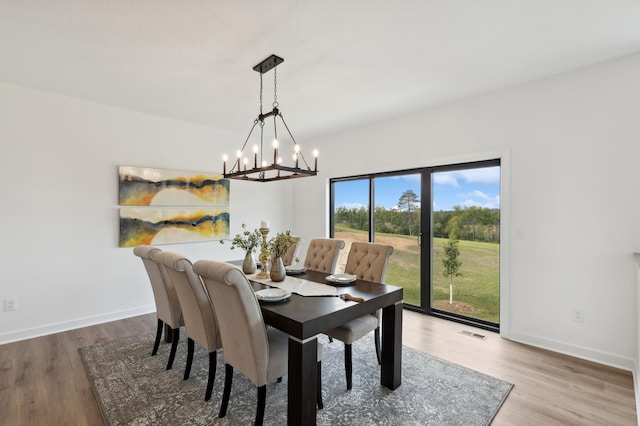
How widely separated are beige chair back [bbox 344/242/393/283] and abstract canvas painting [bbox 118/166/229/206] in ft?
8.32

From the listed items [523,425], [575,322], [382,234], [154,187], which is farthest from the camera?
[382,234]

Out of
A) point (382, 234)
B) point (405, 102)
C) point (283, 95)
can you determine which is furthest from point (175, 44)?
point (382, 234)

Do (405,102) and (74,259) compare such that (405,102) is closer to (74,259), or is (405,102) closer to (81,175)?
(81,175)

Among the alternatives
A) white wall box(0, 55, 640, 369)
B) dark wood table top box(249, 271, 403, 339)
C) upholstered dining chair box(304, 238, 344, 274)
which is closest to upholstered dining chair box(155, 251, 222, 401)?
dark wood table top box(249, 271, 403, 339)

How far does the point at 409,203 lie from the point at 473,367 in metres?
2.12

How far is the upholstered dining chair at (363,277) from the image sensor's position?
7.47ft

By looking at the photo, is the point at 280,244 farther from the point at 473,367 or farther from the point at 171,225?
the point at 171,225

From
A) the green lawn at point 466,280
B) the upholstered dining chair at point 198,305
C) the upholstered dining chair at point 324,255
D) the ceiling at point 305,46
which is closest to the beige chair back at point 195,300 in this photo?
the upholstered dining chair at point 198,305

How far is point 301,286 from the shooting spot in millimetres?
2453

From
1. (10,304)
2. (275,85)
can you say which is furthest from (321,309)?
(10,304)

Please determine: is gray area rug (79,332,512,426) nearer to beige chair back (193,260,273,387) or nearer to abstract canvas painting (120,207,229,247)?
beige chair back (193,260,273,387)

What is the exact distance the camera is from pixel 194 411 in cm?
202

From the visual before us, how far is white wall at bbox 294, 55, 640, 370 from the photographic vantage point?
8.54 ft

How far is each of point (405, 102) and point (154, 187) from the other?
3352mm
